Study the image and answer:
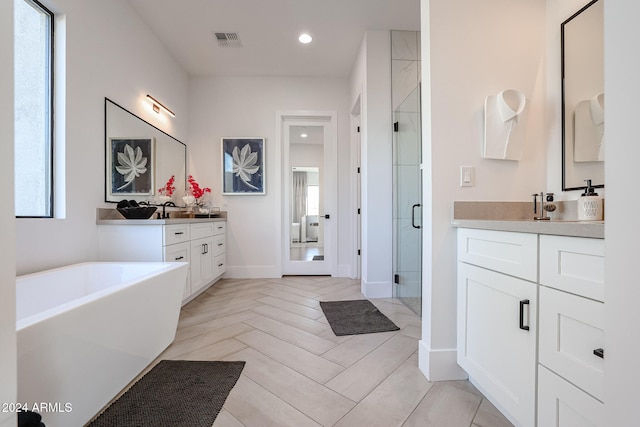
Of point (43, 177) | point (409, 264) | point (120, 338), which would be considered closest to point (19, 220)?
point (43, 177)

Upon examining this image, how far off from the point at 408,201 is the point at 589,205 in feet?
5.46

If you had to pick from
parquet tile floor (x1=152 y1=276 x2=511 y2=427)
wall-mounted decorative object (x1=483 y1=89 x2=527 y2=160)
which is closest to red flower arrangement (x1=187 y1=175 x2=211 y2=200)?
parquet tile floor (x1=152 y1=276 x2=511 y2=427)

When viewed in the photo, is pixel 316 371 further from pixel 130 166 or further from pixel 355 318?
pixel 130 166

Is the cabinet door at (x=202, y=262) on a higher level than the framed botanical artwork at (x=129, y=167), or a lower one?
lower

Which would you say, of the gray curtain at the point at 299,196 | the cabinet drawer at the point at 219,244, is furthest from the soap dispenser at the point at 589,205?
the cabinet drawer at the point at 219,244

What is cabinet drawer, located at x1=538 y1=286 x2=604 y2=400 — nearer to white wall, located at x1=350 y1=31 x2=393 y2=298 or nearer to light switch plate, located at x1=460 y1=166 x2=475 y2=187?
light switch plate, located at x1=460 y1=166 x2=475 y2=187

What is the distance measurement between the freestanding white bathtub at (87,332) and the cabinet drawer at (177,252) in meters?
0.46

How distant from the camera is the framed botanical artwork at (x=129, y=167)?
2.45 meters

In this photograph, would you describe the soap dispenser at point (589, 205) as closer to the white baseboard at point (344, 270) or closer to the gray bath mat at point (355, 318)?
the gray bath mat at point (355, 318)

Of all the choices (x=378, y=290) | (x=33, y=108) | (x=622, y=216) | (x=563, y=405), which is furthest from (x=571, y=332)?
(x=33, y=108)

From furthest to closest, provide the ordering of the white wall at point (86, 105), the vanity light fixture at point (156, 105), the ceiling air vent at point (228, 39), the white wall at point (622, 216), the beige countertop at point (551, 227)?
the ceiling air vent at point (228, 39) < the vanity light fixture at point (156, 105) < the white wall at point (86, 105) < the beige countertop at point (551, 227) < the white wall at point (622, 216)

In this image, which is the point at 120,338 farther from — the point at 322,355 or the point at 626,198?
the point at 626,198

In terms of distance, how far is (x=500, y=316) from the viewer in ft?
3.98

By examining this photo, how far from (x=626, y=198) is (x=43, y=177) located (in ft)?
8.94
